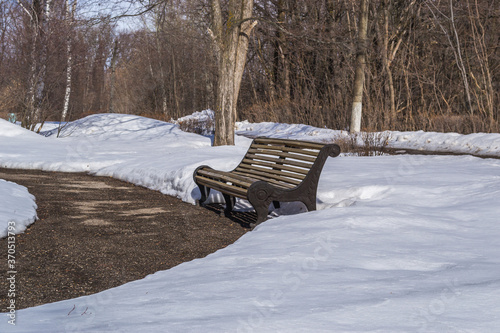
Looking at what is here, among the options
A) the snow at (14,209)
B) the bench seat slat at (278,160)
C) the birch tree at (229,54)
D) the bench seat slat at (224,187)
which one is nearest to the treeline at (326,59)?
the birch tree at (229,54)

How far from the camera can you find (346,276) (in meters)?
2.85

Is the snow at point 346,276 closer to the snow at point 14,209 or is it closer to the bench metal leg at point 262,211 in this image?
the snow at point 14,209

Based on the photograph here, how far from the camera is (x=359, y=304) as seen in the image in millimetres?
2346

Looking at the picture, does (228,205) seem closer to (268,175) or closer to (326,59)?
(268,175)

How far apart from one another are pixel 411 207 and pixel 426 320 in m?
2.68

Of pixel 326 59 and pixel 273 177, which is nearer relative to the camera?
pixel 273 177

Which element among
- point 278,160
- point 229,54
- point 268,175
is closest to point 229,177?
point 268,175

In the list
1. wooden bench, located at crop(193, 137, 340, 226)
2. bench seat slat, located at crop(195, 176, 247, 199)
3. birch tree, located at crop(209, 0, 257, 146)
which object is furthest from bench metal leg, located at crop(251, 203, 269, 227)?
birch tree, located at crop(209, 0, 257, 146)

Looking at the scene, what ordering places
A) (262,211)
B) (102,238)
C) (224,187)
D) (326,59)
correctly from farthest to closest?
1. (326,59)
2. (224,187)
3. (262,211)
4. (102,238)

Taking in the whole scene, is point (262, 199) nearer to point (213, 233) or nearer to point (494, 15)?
point (213, 233)

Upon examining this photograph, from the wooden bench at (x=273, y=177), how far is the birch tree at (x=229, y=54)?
492cm

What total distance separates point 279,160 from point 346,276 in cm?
326

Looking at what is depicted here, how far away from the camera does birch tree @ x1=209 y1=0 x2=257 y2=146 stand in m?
11.4

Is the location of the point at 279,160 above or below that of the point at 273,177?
above
